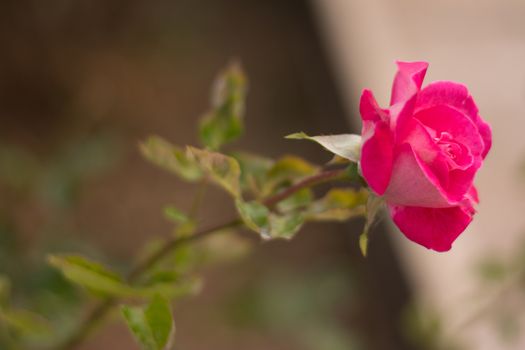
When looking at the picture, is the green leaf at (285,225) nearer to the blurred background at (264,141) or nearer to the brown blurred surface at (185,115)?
the blurred background at (264,141)

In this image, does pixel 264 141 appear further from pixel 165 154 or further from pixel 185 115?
pixel 165 154

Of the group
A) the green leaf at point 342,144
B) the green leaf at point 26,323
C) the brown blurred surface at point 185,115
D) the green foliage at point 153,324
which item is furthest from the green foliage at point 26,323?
the brown blurred surface at point 185,115

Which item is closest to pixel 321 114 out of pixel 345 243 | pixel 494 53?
pixel 345 243

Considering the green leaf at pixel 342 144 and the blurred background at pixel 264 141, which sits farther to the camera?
the blurred background at pixel 264 141

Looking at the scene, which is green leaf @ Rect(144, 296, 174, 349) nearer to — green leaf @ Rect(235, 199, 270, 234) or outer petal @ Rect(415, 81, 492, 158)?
green leaf @ Rect(235, 199, 270, 234)

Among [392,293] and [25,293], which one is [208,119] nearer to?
[25,293]

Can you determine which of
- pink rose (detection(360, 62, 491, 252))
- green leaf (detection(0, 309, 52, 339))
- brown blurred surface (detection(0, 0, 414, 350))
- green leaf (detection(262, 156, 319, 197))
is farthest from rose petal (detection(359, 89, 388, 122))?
brown blurred surface (detection(0, 0, 414, 350))

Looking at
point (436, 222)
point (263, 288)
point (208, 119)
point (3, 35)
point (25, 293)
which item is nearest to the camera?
point (436, 222)
